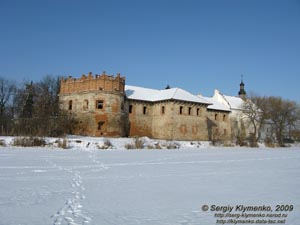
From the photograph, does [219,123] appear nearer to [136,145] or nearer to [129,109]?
[129,109]

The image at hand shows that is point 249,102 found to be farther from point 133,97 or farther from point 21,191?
point 21,191

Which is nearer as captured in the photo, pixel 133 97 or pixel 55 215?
pixel 55 215

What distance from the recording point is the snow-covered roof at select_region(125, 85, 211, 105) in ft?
129

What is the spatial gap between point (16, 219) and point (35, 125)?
24.9m

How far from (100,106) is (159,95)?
988 cm

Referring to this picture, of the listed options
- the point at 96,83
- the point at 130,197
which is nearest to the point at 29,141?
the point at 96,83

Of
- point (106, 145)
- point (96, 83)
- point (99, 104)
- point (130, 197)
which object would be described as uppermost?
point (96, 83)

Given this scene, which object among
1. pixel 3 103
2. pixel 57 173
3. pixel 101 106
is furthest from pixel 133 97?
pixel 57 173

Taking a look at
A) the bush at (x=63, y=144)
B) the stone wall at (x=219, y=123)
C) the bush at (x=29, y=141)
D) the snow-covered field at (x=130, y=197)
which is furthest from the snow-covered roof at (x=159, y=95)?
the snow-covered field at (x=130, y=197)

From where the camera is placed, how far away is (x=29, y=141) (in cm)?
2222

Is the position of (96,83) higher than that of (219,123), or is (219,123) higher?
(96,83)

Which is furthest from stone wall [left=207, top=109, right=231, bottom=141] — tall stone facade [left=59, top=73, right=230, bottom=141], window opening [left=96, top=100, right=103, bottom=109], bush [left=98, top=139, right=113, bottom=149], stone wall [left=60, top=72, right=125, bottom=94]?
bush [left=98, top=139, right=113, bottom=149]

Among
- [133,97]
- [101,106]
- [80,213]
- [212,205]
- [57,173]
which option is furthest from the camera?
[133,97]

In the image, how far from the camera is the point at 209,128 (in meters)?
45.7
